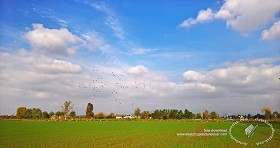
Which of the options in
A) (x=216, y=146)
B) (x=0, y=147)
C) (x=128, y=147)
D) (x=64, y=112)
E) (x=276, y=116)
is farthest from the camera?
(x=276, y=116)

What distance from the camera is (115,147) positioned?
A: 3011 centimetres

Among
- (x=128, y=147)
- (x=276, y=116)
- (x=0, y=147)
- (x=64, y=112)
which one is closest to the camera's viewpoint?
(x=0, y=147)

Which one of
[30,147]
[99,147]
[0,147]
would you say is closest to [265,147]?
[99,147]

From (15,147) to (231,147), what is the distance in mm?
22080

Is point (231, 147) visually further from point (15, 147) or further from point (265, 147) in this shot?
point (15, 147)

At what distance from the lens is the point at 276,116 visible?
200 metres

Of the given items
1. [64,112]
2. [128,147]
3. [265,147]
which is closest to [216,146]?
[265,147]

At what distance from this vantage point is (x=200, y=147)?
3095cm

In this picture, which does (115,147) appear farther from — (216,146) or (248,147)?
(248,147)

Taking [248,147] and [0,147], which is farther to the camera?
[248,147]

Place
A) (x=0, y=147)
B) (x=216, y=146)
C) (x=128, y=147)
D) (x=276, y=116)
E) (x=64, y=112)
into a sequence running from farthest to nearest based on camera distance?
(x=276, y=116) → (x=64, y=112) → (x=216, y=146) → (x=128, y=147) → (x=0, y=147)

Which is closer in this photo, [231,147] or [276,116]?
[231,147]

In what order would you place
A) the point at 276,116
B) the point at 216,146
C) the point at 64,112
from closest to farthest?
the point at 216,146 < the point at 64,112 < the point at 276,116

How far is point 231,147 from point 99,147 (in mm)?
13948
